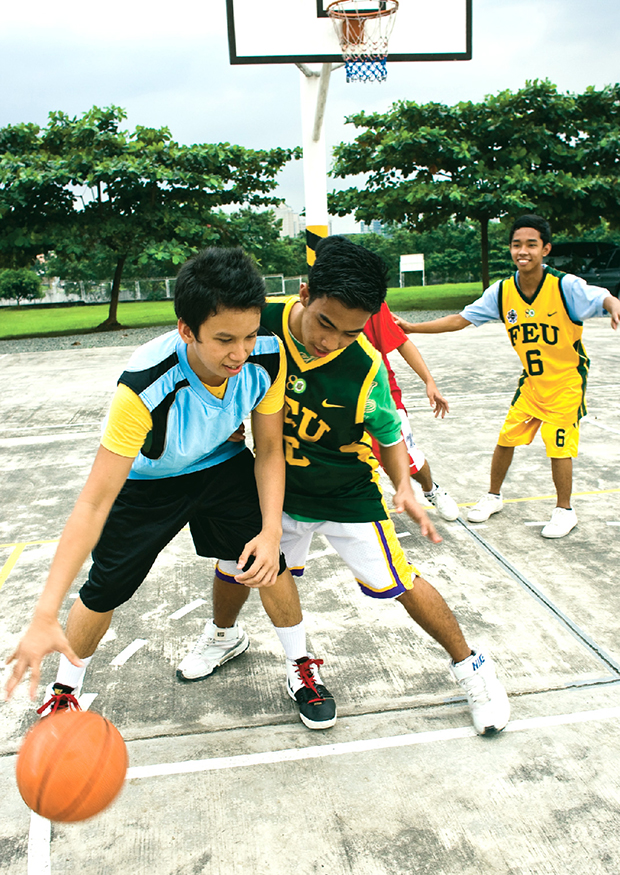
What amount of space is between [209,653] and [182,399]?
1.26m

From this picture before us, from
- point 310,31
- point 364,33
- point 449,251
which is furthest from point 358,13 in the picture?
point 449,251

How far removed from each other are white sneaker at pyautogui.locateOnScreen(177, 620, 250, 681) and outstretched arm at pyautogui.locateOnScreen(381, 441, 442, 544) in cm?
101

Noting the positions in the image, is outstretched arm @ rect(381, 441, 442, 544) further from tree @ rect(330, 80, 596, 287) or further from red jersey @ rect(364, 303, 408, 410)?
tree @ rect(330, 80, 596, 287)

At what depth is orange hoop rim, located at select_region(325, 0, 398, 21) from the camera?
8406 mm

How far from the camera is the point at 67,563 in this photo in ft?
6.13

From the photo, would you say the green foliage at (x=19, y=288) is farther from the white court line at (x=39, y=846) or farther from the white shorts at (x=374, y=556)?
the white court line at (x=39, y=846)

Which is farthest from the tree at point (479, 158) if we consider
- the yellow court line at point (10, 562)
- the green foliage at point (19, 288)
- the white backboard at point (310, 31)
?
the green foliage at point (19, 288)

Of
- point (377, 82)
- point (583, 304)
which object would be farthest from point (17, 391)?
point (583, 304)

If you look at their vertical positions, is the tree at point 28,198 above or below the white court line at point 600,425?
above

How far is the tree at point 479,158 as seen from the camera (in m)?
20.3

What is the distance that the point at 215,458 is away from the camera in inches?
95.5

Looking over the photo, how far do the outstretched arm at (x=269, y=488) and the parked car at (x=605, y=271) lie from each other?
20.5m

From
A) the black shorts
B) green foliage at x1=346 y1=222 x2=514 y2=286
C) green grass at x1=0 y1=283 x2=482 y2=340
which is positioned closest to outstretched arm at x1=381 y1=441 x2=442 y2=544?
the black shorts

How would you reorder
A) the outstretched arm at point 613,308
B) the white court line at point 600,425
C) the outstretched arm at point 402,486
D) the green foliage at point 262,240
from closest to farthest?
the outstretched arm at point 402,486, the outstretched arm at point 613,308, the white court line at point 600,425, the green foliage at point 262,240
